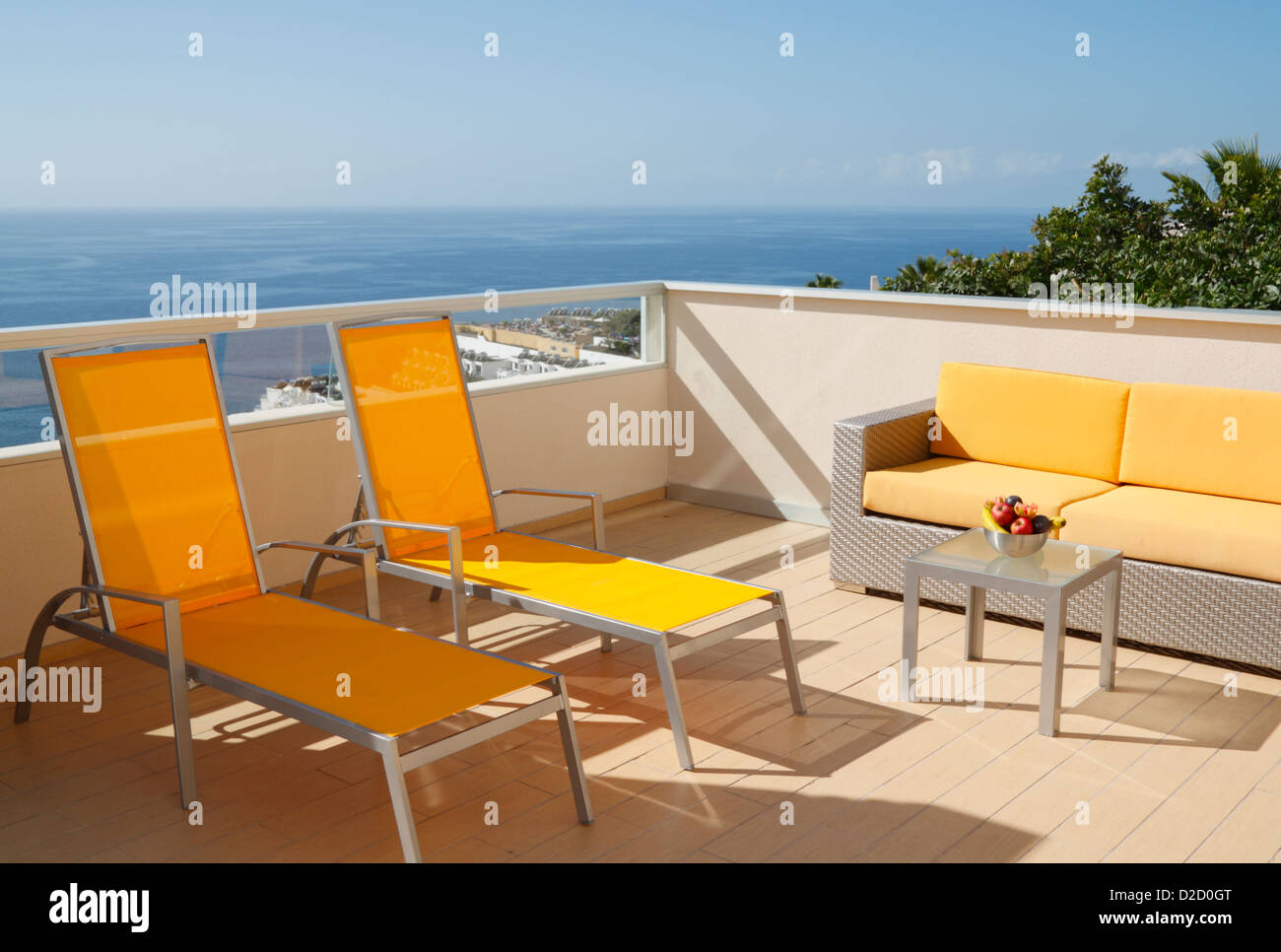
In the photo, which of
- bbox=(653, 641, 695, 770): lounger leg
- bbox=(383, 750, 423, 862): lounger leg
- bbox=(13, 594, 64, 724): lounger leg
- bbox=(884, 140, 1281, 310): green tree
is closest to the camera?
bbox=(383, 750, 423, 862): lounger leg

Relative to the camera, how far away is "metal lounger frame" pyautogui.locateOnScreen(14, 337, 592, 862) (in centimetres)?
279

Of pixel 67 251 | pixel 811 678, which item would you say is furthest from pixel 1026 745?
pixel 67 251

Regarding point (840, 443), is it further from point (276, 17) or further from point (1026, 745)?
point (276, 17)

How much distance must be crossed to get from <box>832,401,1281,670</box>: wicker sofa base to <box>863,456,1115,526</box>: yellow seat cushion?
0.19 feet

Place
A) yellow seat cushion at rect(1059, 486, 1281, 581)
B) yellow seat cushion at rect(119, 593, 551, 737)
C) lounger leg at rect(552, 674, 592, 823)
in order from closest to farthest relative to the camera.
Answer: yellow seat cushion at rect(119, 593, 551, 737)
lounger leg at rect(552, 674, 592, 823)
yellow seat cushion at rect(1059, 486, 1281, 581)

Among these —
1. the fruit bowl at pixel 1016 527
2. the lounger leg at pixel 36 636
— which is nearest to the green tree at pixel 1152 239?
the fruit bowl at pixel 1016 527

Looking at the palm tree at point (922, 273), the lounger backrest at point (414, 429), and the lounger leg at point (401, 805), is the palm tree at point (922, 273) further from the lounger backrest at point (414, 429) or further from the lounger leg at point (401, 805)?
the lounger leg at point (401, 805)

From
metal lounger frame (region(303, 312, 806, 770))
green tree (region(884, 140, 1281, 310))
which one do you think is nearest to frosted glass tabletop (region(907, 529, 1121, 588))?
metal lounger frame (region(303, 312, 806, 770))

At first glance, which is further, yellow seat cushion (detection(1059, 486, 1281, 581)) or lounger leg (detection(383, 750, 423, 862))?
yellow seat cushion (detection(1059, 486, 1281, 581))

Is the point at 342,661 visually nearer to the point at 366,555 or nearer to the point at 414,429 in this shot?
the point at 366,555

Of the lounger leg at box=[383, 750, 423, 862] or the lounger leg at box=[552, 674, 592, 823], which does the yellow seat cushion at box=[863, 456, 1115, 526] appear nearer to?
the lounger leg at box=[552, 674, 592, 823]

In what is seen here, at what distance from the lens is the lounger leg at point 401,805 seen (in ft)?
9.01
